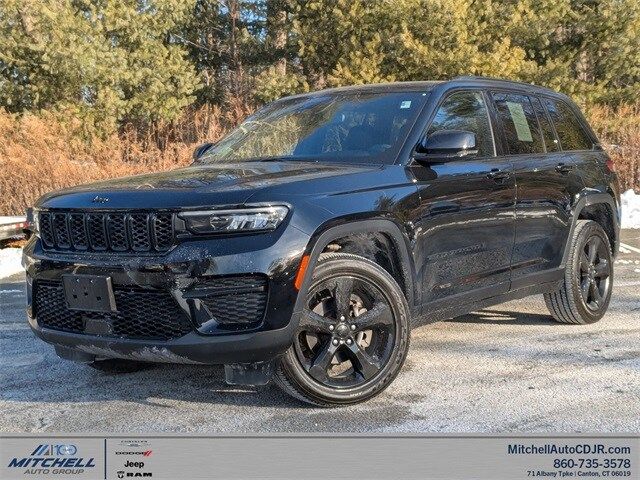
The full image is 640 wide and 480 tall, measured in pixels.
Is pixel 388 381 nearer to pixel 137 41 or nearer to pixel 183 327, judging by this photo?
pixel 183 327

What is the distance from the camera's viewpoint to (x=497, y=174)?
530 centimetres

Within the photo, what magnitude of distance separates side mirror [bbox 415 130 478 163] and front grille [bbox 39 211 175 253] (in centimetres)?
163

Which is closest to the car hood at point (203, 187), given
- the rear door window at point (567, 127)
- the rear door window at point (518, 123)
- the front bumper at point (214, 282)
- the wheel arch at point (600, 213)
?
Answer: the front bumper at point (214, 282)

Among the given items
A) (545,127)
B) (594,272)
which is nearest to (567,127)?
(545,127)

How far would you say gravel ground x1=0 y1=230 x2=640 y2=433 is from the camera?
410cm


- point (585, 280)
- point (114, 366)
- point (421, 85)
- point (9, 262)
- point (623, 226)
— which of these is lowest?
point (623, 226)

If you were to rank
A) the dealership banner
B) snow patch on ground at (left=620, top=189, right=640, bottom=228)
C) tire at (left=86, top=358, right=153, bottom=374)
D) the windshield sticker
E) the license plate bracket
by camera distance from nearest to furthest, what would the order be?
the dealership banner → the license plate bracket → tire at (left=86, top=358, right=153, bottom=374) → the windshield sticker → snow patch on ground at (left=620, top=189, right=640, bottom=228)

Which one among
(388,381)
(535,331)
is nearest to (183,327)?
(388,381)

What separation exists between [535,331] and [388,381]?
2110mm

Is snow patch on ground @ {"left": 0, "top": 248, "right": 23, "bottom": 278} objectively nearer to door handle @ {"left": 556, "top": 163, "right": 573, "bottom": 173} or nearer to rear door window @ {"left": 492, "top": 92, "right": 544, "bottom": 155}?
rear door window @ {"left": 492, "top": 92, "right": 544, "bottom": 155}

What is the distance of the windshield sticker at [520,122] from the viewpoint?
5793mm

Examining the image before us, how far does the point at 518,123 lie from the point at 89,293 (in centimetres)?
329

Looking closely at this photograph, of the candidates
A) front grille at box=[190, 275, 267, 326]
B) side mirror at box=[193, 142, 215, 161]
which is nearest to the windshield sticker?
side mirror at box=[193, 142, 215, 161]

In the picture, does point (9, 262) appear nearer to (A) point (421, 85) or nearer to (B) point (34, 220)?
(B) point (34, 220)
